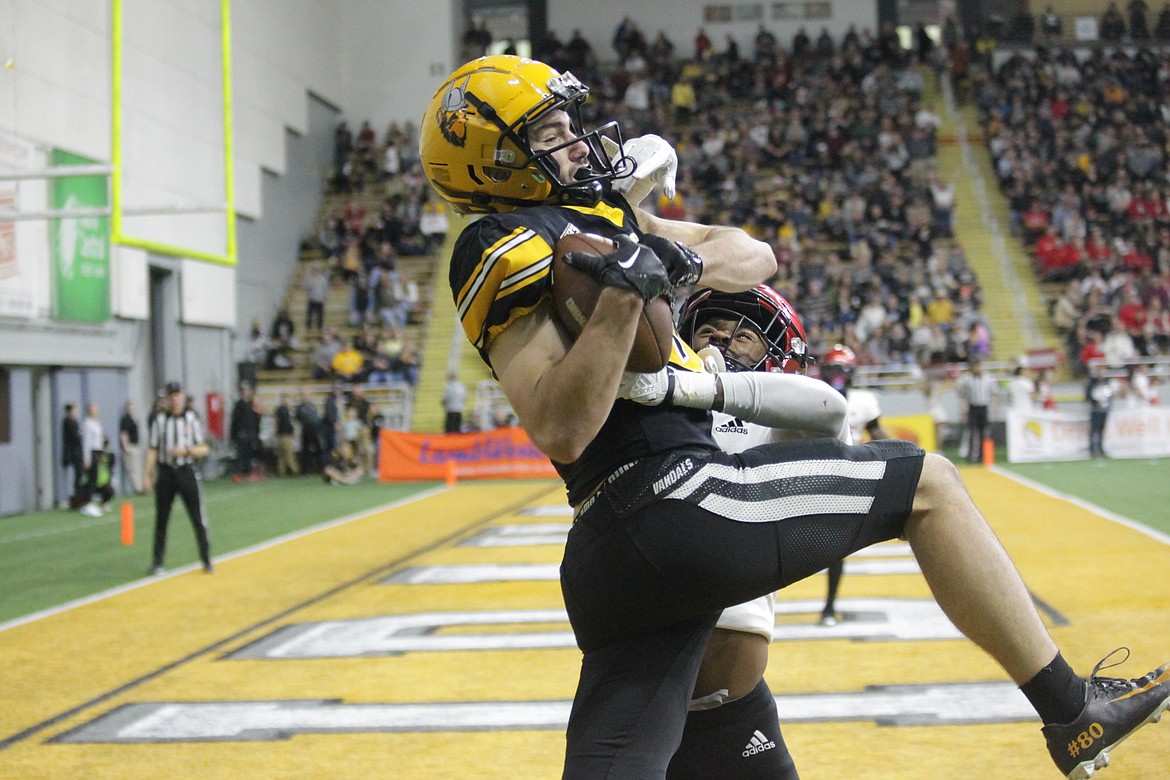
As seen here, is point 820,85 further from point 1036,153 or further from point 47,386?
point 47,386

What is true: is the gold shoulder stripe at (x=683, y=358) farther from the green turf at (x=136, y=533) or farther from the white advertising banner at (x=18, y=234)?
the white advertising banner at (x=18, y=234)

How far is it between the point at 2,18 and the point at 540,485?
1007 centimetres

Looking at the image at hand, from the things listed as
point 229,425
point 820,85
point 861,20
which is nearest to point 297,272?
point 229,425

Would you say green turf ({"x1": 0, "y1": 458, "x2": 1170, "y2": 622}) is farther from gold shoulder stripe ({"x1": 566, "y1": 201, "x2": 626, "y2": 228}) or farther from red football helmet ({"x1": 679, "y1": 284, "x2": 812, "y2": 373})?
gold shoulder stripe ({"x1": 566, "y1": 201, "x2": 626, "y2": 228})

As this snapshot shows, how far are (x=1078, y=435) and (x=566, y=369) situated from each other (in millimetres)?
20260

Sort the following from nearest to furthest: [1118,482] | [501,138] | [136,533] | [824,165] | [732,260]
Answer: [501,138], [732,260], [136,533], [1118,482], [824,165]

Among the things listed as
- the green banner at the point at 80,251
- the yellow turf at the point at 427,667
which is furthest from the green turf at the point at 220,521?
the green banner at the point at 80,251

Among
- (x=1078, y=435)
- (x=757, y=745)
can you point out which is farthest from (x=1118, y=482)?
(x=757, y=745)

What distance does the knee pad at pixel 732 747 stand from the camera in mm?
3021

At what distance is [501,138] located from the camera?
2.48 meters

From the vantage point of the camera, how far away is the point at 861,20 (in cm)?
3362

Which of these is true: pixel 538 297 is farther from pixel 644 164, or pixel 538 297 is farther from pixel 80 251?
pixel 80 251

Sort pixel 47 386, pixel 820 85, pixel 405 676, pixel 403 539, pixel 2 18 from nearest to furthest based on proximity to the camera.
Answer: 1. pixel 405 676
2. pixel 403 539
3. pixel 2 18
4. pixel 47 386
5. pixel 820 85

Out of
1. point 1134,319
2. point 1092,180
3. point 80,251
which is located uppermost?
point 1092,180
